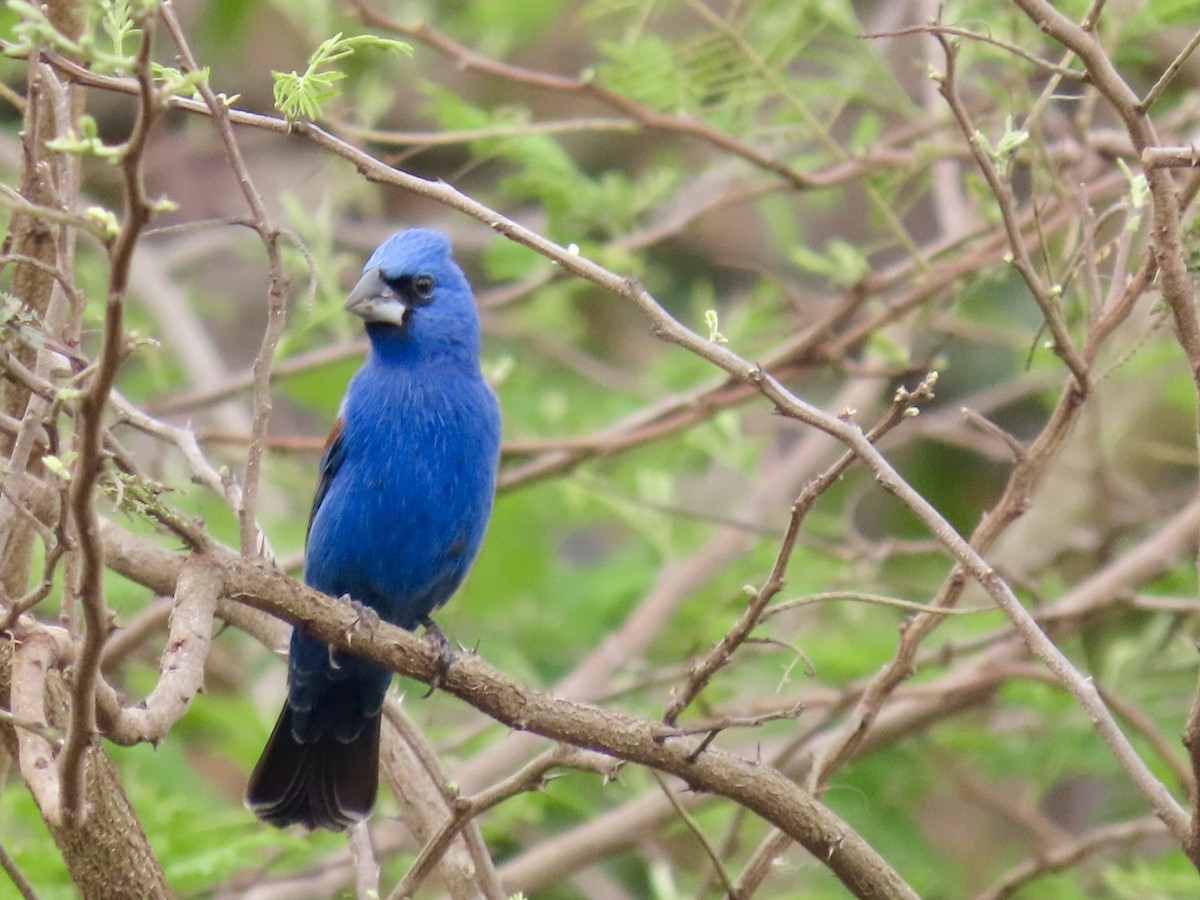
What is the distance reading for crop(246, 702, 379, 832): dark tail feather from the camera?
3.94 metres

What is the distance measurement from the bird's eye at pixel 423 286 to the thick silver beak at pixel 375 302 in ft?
0.22

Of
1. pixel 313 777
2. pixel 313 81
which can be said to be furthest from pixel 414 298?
pixel 313 81

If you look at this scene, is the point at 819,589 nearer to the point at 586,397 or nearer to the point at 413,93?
the point at 586,397

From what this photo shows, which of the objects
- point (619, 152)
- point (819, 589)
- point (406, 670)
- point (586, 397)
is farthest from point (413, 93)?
point (406, 670)

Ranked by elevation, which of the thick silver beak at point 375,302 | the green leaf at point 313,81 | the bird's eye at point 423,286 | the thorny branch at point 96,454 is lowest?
the thorny branch at point 96,454

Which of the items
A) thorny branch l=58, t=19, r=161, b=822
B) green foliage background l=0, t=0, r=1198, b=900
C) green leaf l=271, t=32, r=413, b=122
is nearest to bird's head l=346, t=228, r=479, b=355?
green foliage background l=0, t=0, r=1198, b=900

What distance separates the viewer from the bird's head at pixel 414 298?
13.4 feet

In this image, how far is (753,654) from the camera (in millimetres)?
4977

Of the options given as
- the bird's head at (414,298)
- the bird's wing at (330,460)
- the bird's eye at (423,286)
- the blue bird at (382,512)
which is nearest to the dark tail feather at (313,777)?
the blue bird at (382,512)

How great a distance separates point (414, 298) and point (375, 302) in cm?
14

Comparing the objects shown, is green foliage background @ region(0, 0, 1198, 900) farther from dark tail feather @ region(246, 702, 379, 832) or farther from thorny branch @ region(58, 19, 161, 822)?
thorny branch @ region(58, 19, 161, 822)

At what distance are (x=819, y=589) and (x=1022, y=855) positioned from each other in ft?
7.30

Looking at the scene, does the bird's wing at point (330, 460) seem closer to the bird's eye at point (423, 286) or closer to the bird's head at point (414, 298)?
the bird's head at point (414, 298)

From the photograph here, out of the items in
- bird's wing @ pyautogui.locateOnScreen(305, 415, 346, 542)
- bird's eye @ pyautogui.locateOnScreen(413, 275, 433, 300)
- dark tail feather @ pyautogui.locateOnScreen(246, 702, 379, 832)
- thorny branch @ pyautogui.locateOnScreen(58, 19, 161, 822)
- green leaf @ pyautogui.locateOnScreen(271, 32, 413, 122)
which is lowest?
thorny branch @ pyautogui.locateOnScreen(58, 19, 161, 822)
